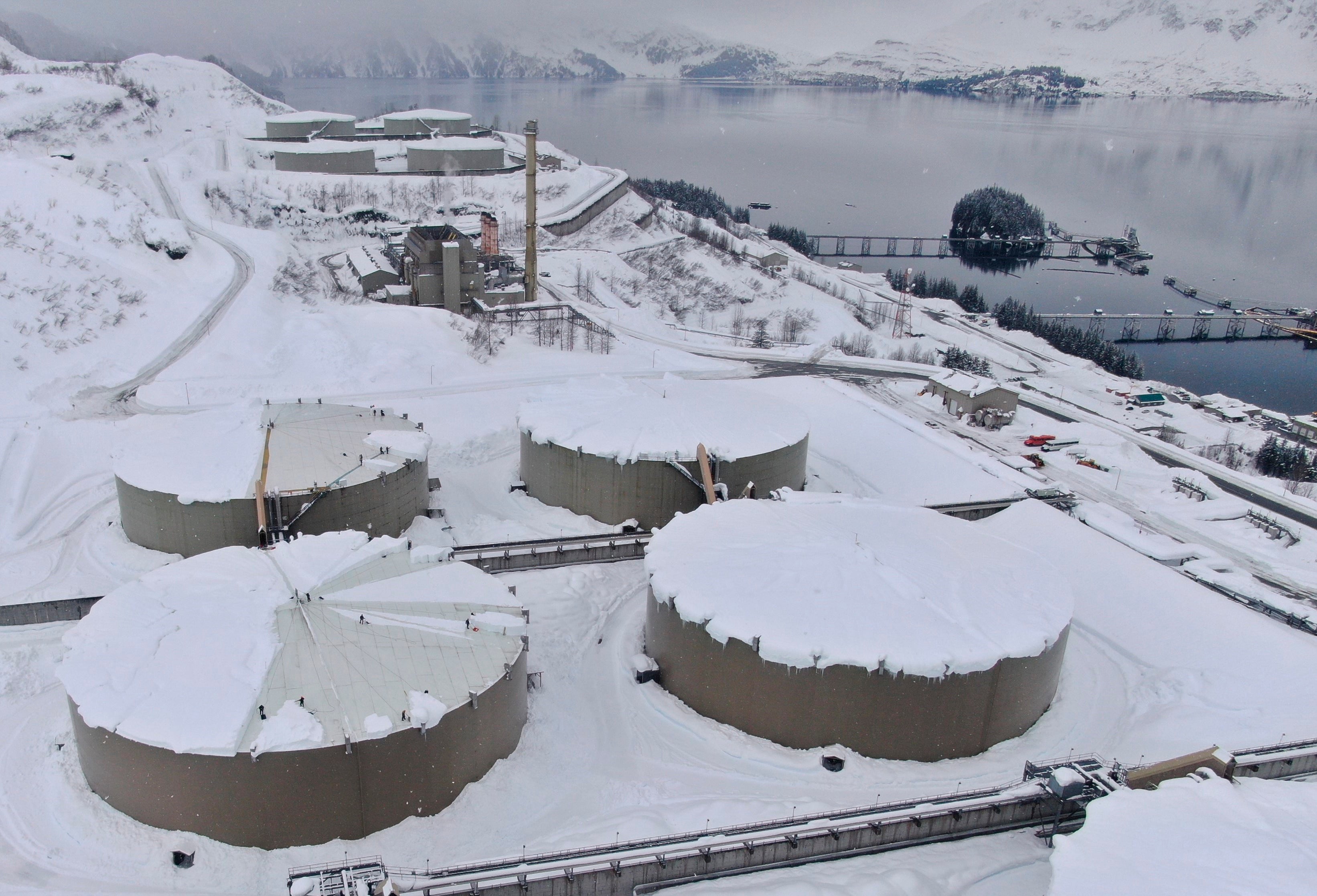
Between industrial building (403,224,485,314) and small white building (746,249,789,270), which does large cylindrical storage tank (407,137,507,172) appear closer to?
small white building (746,249,789,270)

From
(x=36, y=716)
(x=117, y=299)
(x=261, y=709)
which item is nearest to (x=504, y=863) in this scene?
(x=261, y=709)

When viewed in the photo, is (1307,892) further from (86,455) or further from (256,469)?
(86,455)

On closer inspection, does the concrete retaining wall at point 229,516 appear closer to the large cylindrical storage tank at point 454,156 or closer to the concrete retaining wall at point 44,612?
the concrete retaining wall at point 44,612

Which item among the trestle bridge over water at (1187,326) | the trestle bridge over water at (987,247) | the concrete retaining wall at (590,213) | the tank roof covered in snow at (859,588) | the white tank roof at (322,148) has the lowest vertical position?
the trestle bridge over water at (1187,326)

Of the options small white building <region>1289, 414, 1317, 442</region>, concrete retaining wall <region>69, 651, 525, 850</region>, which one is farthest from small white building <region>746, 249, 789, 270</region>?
concrete retaining wall <region>69, 651, 525, 850</region>

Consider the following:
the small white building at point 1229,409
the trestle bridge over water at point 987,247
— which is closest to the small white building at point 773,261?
the trestle bridge over water at point 987,247

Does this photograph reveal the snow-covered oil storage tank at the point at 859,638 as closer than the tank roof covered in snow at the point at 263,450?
Yes

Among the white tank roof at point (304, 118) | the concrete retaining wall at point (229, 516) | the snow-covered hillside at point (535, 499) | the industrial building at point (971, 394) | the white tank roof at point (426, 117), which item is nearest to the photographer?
the snow-covered hillside at point (535, 499)
